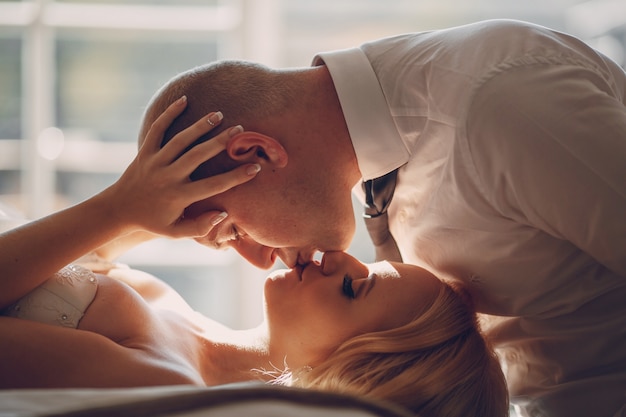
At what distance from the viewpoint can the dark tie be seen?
1.60 meters

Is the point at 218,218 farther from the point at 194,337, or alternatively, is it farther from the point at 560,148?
the point at 560,148

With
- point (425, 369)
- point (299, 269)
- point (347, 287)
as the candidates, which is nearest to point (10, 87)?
point (299, 269)

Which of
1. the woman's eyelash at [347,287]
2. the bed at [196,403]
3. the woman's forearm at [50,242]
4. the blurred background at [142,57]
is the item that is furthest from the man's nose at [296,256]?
the blurred background at [142,57]

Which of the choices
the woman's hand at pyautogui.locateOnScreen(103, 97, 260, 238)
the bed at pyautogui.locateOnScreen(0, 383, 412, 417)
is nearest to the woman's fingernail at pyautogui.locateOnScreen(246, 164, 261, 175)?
→ the woman's hand at pyautogui.locateOnScreen(103, 97, 260, 238)

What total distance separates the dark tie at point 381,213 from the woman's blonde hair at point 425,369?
11.0 inches

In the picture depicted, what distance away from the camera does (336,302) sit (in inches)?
56.8

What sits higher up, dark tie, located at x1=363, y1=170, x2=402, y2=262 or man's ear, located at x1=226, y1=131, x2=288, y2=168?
man's ear, located at x1=226, y1=131, x2=288, y2=168

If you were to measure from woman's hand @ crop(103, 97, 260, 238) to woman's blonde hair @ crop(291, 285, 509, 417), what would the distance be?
0.38m

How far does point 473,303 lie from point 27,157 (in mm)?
2065

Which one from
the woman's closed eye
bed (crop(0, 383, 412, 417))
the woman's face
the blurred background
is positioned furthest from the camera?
the blurred background

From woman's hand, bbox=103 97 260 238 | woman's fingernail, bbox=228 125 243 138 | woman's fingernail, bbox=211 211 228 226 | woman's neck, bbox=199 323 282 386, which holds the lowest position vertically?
woman's neck, bbox=199 323 282 386

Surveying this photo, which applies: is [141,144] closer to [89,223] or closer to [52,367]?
[89,223]

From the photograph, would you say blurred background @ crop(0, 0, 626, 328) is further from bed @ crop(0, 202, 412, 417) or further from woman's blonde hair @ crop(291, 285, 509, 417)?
bed @ crop(0, 202, 412, 417)

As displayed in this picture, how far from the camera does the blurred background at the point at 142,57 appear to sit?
292 centimetres
